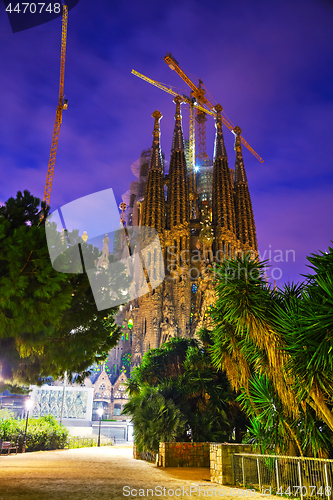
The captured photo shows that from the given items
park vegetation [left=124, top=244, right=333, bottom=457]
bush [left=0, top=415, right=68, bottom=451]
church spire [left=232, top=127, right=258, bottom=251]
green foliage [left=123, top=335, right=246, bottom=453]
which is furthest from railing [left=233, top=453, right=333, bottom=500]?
church spire [left=232, top=127, right=258, bottom=251]

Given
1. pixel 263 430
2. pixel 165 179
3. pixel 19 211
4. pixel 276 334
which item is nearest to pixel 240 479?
pixel 263 430

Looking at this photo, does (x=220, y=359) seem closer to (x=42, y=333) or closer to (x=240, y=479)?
(x=240, y=479)

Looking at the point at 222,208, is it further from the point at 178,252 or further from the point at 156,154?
the point at 156,154

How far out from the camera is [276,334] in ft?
32.4

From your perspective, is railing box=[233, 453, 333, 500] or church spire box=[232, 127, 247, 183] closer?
railing box=[233, 453, 333, 500]

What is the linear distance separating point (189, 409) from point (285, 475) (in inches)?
446

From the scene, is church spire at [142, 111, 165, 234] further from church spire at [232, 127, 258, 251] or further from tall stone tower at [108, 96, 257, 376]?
church spire at [232, 127, 258, 251]

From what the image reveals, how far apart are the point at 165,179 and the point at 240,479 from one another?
55.4m

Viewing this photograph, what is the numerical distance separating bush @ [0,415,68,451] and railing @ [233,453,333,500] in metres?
15.5

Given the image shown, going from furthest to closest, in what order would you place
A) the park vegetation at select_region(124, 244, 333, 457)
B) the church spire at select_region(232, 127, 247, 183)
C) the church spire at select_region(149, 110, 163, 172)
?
the church spire at select_region(232, 127, 247, 183) < the church spire at select_region(149, 110, 163, 172) < the park vegetation at select_region(124, 244, 333, 457)

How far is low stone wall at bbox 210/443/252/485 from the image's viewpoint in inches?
444

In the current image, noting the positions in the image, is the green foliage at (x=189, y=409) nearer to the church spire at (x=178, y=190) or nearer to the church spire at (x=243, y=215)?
the church spire at (x=178, y=190)

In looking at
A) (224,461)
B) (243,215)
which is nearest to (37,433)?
(224,461)

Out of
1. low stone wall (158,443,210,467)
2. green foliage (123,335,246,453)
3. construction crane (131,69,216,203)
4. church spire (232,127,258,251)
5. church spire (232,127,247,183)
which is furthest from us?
construction crane (131,69,216,203)
